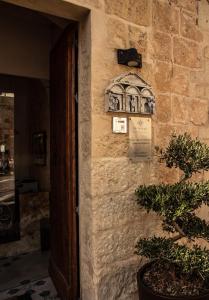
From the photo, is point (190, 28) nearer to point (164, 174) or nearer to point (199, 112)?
point (199, 112)

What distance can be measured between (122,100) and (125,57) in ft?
0.88

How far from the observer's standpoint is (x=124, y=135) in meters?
1.66

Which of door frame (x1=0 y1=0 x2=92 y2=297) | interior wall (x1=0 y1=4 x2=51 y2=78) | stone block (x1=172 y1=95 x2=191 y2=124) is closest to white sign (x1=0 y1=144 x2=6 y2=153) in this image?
interior wall (x1=0 y1=4 x2=51 y2=78)

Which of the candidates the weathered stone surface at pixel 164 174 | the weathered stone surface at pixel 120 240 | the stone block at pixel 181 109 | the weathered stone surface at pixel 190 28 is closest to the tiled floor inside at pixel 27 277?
the weathered stone surface at pixel 120 240

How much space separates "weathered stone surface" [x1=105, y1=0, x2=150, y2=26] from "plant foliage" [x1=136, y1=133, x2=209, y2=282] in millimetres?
840

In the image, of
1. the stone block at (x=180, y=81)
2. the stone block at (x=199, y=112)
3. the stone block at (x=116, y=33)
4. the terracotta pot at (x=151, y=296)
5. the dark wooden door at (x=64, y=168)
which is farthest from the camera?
the stone block at (x=199, y=112)

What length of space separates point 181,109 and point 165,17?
66 cm

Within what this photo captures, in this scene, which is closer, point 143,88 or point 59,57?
point 143,88

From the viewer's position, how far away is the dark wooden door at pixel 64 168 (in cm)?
177

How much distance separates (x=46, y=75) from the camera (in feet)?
9.72

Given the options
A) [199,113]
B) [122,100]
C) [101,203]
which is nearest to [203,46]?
[199,113]

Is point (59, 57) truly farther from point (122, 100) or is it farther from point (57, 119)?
point (122, 100)

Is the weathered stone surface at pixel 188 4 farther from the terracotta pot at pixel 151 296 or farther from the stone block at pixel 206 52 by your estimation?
the terracotta pot at pixel 151 296

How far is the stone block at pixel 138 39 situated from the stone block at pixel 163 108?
32 centimetres
